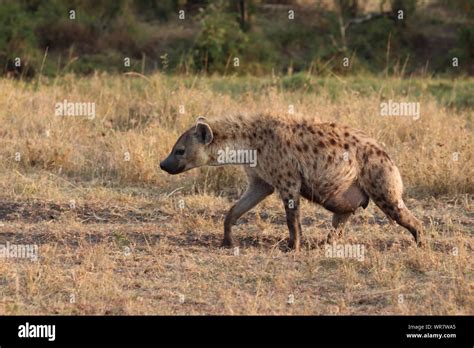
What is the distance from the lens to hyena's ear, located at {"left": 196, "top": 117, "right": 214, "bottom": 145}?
719 cm

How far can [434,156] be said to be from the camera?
9281 millimetres

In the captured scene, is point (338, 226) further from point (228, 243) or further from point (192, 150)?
point (192, 150)

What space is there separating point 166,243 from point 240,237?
0.64 meters

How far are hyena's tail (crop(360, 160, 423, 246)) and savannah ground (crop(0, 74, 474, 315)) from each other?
0.80 feet

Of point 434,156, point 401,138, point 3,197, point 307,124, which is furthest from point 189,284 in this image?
point 401,138
